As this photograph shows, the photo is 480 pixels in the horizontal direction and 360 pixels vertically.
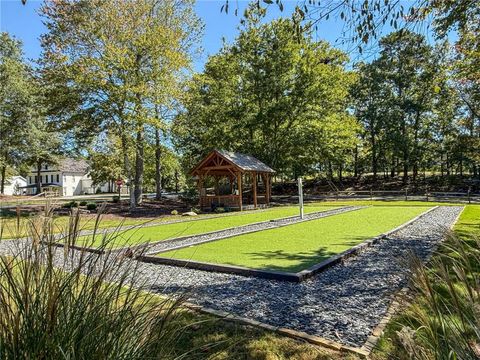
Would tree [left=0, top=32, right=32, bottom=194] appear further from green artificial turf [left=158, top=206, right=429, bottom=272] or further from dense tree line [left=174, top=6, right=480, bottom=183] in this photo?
green artificial turf [left=158, top=206, right=429, bottom=272]

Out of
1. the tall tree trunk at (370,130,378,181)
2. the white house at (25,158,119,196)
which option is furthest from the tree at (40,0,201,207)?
the white house at (25,158,119,196)

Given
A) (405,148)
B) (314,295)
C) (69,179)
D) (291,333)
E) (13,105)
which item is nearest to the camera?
(291,333)

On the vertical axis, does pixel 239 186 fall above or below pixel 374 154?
below

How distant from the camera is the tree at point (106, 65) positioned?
1597cm

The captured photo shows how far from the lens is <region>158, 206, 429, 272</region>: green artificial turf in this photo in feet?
20.4

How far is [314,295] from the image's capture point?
4.46 metres

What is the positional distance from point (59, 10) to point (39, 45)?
2.04 m

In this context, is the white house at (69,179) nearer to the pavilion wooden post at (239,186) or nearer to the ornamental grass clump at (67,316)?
the pavilion wooden post at (239,186)

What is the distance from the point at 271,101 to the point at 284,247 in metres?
18.7

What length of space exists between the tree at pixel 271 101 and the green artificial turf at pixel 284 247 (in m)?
14.1

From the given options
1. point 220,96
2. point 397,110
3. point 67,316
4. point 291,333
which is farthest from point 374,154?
point 67,316

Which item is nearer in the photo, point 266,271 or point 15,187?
point 266,271

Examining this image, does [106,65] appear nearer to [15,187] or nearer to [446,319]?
[446,319]

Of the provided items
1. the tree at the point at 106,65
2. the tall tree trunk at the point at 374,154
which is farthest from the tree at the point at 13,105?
the tall tree trunk at the point at 374,154
